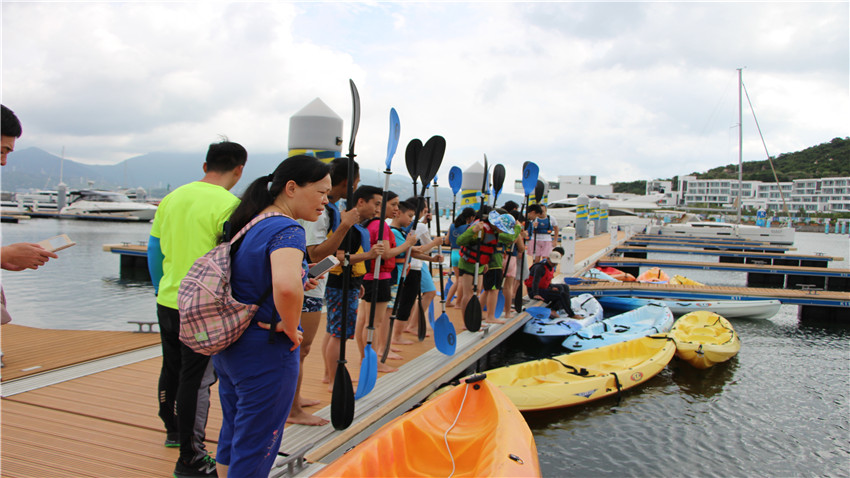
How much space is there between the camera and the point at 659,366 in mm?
6148

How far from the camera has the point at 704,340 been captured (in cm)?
735

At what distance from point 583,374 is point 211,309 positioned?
15.8 feet

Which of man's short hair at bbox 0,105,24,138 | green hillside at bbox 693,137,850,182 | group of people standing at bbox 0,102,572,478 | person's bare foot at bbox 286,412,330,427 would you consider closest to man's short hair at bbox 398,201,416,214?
group of people standing at bbox 0,102,572,478

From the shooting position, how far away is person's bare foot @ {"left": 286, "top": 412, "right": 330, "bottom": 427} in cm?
327

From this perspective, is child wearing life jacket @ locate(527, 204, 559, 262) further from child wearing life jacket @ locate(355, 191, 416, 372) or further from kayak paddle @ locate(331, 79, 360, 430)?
kayak paddle @ locate(331, 79, 360, 430)

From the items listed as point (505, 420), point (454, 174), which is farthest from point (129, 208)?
point (505, 420)

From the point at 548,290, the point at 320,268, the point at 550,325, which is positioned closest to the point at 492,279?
the point at 550,325

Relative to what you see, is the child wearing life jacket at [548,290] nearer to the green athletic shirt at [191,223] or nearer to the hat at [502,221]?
the hat at [502,221]

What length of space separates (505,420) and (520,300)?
4.70 metres

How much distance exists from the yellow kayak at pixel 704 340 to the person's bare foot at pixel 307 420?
18.2 ft

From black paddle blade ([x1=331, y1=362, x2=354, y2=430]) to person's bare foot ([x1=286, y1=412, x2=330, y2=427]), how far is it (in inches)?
8.0

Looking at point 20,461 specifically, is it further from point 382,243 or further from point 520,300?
point 520,300

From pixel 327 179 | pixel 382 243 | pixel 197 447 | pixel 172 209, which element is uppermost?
pixel 327 179

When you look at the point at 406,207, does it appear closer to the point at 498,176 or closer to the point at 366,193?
the point at 366,193
